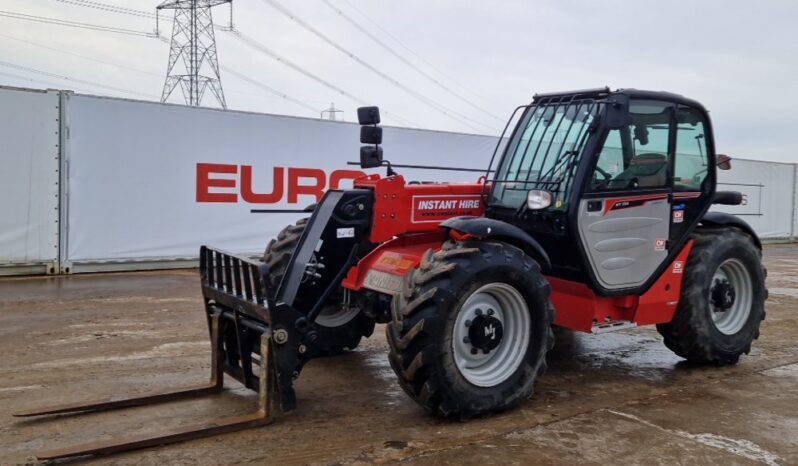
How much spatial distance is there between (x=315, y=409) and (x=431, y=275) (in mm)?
1305

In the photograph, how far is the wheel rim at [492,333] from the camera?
475cm

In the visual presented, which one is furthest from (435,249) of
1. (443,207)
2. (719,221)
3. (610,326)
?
(719,221)

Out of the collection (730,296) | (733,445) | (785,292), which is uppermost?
(730,296)

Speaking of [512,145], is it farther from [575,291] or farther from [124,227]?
[124,227]

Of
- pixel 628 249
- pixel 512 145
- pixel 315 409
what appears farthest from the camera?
pixel 512 145

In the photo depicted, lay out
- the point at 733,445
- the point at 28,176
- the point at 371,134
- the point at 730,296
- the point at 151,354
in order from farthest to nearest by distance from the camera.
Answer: the point at 28,176
the point at 151,354
the point at 730,296
the point at 371,134
the point at 733,445

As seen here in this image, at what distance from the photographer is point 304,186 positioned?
13266mm

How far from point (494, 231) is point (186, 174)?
27.7 feet

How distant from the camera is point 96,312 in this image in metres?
8.38

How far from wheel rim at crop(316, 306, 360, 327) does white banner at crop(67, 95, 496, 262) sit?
6612 millimetres

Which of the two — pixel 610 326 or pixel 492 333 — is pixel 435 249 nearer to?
pixel 492 333

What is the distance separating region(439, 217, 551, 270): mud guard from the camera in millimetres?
4746

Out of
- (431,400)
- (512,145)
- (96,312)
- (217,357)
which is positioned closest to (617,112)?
(512,145)

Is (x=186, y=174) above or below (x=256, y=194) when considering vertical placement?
above
